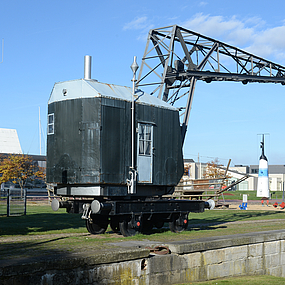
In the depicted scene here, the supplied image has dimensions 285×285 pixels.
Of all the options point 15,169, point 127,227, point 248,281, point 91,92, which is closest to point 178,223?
point 127,227

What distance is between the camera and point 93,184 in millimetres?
12461

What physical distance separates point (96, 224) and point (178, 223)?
2.73m

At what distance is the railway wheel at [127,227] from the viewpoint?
41.7 feet

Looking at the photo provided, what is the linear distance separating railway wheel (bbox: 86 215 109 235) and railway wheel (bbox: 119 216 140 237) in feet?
4.05

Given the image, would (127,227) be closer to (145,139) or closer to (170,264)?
(145,139)

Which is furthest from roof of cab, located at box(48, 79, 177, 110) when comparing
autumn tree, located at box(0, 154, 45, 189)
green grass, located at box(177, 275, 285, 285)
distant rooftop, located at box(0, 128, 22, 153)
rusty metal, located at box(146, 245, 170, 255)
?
distant rooftop, located at box(0, 128, 22, 153)

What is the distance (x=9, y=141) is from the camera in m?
68.5

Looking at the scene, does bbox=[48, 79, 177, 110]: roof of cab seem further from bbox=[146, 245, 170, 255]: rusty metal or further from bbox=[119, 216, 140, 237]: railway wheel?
bbox=[146, 245, 170, 255]: rusty metal

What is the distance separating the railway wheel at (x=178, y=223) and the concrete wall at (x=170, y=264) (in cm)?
246

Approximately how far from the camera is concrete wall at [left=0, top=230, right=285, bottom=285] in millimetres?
7828

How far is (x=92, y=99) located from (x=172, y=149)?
11.8 feet

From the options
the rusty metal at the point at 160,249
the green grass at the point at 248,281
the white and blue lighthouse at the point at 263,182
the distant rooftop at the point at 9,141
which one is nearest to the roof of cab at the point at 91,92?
the rusty metal at the point at 160,249

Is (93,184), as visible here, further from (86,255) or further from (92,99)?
(86,255)

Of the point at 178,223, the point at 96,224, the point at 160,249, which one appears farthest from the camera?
the point at 178,223
